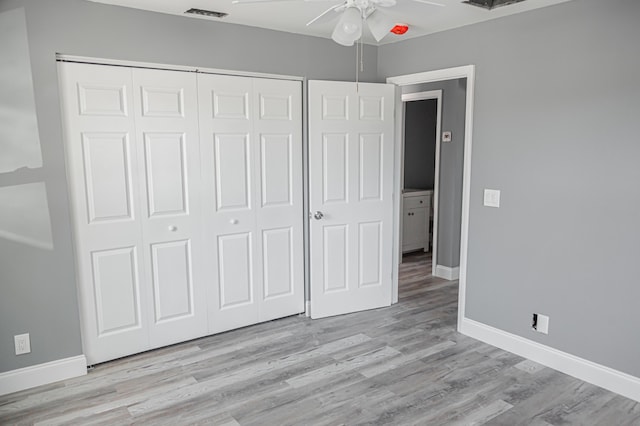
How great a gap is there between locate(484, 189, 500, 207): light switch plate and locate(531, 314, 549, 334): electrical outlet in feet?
2.81

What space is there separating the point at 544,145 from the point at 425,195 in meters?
3.21

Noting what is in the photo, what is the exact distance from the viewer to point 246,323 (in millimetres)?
3875

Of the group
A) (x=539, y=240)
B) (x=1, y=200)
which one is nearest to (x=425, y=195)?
(x=539, y=240)

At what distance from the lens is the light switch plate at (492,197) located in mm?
3445

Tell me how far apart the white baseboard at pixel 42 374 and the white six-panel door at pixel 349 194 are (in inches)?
73.8

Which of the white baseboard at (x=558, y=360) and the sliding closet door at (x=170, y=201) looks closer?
the white baseboard at (x=558, y=360)

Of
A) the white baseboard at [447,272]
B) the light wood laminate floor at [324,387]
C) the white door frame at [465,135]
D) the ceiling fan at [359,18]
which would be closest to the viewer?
the ceiling fan at [359,18]

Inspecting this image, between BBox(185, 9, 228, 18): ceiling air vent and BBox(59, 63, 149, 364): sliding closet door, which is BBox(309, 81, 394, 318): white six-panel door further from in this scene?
BBox(59, 63, 149, 364): sliding closet door

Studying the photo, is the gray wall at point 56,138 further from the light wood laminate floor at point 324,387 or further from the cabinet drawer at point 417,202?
the cabinet drawer at point 417,202

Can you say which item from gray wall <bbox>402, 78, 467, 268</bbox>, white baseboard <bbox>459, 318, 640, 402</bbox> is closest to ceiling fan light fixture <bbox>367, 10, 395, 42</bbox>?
white baseboard <bbox>459, 318, 640, 402</bbox>

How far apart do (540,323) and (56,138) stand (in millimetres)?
3514

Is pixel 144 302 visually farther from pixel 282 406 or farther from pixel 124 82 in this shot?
pixel 124 82

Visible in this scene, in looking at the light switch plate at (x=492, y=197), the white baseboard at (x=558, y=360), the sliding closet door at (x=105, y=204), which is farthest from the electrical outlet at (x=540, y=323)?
the sliding closet door at (x=105, y=204)

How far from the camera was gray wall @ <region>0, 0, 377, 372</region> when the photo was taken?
2811 mm
